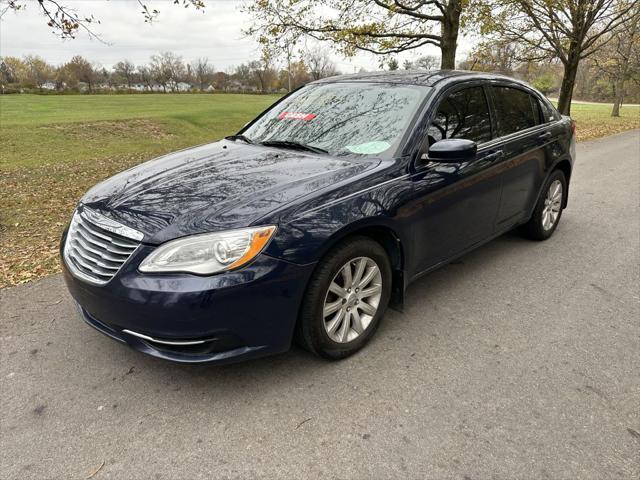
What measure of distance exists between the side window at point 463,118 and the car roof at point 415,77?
0.48ft

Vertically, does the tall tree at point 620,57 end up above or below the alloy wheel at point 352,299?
above

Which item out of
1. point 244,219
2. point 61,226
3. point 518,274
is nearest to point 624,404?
point 518,274

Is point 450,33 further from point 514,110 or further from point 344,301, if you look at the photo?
point 344,301

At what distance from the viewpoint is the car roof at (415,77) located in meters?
3.48

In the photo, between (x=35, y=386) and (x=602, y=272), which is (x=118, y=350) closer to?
(x=35, y=386)

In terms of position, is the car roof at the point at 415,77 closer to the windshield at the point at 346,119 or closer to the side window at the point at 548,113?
the windshield at the point at 346,119

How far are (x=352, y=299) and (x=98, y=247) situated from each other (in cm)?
148

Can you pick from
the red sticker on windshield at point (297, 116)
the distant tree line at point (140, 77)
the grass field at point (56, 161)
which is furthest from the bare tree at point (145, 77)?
the red sticker on windshield at point (297, 116)

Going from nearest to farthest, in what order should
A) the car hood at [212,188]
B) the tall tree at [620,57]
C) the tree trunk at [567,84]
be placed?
the car hood at [212,188] < the tree trunk at [567,84] < the tall tree at [620,57]

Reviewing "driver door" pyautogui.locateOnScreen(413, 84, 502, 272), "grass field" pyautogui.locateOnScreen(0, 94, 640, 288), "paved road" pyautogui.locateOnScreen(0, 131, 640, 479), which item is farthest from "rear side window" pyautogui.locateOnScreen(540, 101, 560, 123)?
"grass field" pyautogui.locateOnScreen(0, 94, 640, 288)

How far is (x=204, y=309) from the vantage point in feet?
7.07

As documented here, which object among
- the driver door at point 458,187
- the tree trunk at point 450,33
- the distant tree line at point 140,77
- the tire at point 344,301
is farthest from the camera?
the distant tree line at point 140,77

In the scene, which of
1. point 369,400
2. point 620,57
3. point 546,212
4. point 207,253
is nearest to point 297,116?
point 207,253

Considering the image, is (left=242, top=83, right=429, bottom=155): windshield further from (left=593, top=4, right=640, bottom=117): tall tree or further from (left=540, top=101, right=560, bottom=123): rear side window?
(left=593, top=4, right=640, bottom=117): tall tree
